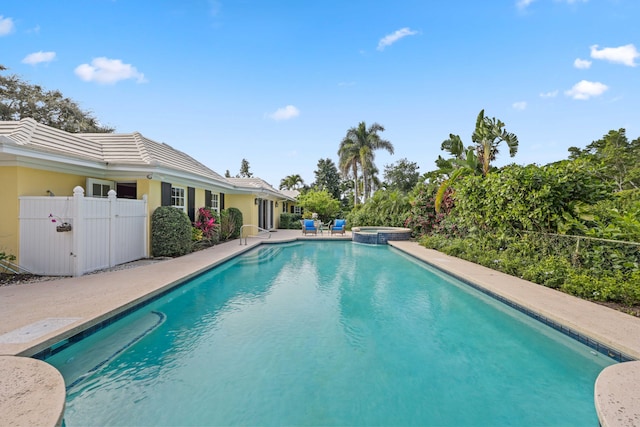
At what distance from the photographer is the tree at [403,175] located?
130 feet

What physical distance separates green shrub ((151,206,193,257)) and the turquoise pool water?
3.63m

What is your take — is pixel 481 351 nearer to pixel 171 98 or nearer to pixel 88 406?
pixel 88 406

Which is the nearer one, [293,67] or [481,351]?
[481,351]

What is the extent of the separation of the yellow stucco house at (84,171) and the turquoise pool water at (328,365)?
14.4 feet

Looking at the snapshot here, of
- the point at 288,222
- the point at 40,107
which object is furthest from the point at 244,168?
the point at 288,222

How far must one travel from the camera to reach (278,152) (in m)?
28.1

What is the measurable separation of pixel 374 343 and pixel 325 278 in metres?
4.28

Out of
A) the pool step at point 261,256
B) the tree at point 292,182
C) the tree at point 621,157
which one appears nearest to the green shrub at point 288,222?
the pool step at point 261,256

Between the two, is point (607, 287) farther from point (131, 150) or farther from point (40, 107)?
point (40, 107)

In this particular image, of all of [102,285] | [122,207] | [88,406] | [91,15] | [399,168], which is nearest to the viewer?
[88,406]

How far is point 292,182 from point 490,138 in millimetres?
37919

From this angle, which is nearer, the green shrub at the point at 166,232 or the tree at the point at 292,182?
the green shrub at the point at 166,232

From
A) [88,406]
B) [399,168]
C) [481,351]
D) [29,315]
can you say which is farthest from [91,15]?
[399,168]

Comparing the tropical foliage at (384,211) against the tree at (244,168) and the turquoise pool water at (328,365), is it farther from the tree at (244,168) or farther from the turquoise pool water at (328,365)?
the tree at (244,168)
